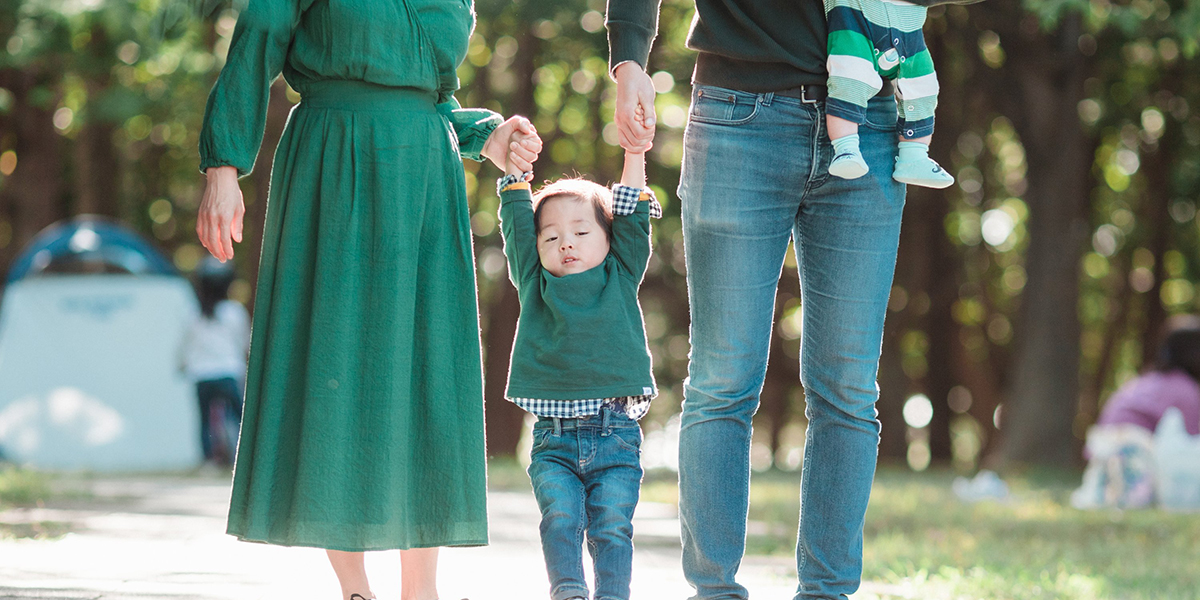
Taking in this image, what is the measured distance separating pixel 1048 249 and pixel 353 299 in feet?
36.9

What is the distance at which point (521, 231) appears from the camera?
3656 millimetres

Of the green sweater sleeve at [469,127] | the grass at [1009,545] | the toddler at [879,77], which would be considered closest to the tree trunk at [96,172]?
the grass at [1009,545]

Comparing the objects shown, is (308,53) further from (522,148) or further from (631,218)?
(631,218)

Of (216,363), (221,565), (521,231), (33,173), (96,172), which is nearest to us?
(521,231)

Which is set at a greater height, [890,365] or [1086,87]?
[1086,87]

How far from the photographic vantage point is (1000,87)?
13.6 meters

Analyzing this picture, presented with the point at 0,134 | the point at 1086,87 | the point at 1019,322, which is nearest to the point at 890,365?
the point at 1019,322

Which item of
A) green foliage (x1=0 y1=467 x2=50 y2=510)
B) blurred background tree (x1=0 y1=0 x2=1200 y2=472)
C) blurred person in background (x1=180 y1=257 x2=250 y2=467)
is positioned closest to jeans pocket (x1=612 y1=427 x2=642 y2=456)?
green foliage (x1=0 y1=467 x2=50 y2=510)

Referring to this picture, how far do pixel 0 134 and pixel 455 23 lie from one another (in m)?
14.3

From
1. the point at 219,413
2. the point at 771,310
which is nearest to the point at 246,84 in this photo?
the point at 771,310

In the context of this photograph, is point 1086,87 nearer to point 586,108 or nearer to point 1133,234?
point 1133,234

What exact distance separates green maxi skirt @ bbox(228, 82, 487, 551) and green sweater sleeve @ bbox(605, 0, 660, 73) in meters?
0.53

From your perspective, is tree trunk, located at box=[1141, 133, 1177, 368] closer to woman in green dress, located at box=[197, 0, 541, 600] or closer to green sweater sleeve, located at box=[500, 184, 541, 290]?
green sweater sleeve, located at box=[500, 184, 541, 290]

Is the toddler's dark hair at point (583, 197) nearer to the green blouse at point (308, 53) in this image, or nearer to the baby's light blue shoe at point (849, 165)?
the green blouse at point (308, 53)
